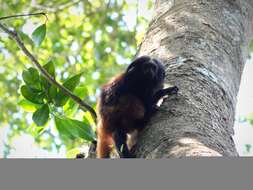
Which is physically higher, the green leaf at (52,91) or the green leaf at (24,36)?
the green leaf at (24,36)

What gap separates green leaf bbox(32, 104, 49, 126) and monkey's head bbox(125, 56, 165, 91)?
582 mm

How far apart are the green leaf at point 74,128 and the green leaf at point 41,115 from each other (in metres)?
0.06

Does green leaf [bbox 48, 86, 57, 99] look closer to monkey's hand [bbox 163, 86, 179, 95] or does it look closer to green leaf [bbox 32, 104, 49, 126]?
green leaf [bbox 32, 104, 49, 126]

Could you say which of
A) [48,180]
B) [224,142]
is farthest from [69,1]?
[48,180]

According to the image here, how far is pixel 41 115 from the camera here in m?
2.62

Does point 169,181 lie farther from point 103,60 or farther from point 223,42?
point 103,60

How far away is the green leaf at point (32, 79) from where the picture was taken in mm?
2645

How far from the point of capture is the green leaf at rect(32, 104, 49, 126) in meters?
2.59

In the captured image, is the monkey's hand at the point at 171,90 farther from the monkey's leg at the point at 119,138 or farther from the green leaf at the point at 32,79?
the green leaf at the point at 32,79

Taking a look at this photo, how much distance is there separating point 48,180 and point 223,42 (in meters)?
1.78

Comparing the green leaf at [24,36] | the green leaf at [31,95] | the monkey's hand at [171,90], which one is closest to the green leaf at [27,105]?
the green leaf at [31,95]

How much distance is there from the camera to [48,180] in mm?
1050

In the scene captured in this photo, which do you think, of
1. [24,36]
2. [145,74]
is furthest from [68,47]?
[145,74]

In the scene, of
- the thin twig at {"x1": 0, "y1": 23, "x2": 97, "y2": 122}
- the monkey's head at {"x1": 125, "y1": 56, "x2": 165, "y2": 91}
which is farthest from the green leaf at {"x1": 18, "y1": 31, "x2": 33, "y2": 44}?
the thin twig at {"x1": 0, "y1": 23, "x2": 97, "y2": 122}
